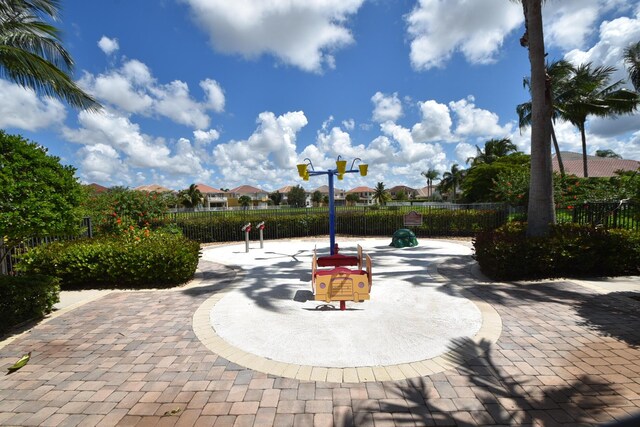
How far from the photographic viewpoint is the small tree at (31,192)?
3.99 metres

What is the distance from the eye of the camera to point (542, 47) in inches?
300

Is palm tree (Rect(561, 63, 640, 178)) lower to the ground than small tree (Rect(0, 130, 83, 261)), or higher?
higher

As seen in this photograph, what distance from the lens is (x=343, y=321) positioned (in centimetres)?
467

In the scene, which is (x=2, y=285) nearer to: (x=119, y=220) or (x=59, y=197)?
(x=59, y=197)

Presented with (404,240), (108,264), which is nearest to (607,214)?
(404,240)

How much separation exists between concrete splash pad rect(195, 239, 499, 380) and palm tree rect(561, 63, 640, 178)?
2337 centimetres

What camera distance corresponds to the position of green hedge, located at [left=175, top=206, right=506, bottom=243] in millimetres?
15609

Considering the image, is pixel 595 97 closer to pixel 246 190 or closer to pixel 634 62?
pixel 634 62

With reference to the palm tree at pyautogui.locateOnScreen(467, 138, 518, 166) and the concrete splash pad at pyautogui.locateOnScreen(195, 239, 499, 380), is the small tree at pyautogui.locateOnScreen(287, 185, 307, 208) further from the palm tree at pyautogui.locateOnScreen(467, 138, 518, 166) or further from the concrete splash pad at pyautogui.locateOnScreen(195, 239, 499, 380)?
the concrete splash pad at pyautogui.locateOnScreen(195, 239, 499, 380)

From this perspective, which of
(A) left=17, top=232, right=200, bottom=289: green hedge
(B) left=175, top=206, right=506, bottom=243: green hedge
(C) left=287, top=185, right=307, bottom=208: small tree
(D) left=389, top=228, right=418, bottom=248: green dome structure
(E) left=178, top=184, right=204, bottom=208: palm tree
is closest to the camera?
(A) left=17, top=232, right=200, bottom=289: green hedge

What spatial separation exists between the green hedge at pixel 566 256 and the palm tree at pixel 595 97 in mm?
20550

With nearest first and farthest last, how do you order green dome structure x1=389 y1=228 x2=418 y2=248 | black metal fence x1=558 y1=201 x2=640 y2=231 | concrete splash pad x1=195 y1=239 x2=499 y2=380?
concrete splash pad x1=195 y1=239 x2=499 y2=380
black metal fence x1=558 y1=201 x2=640 y2=231
green dome structure x1=389 y1=228 x2=418 y2=248

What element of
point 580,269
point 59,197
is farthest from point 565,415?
point 59,197

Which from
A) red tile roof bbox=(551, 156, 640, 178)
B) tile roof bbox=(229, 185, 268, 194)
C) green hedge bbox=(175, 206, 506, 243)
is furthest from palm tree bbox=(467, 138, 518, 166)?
tile roof bbox=(229, 185, 268, 194)
